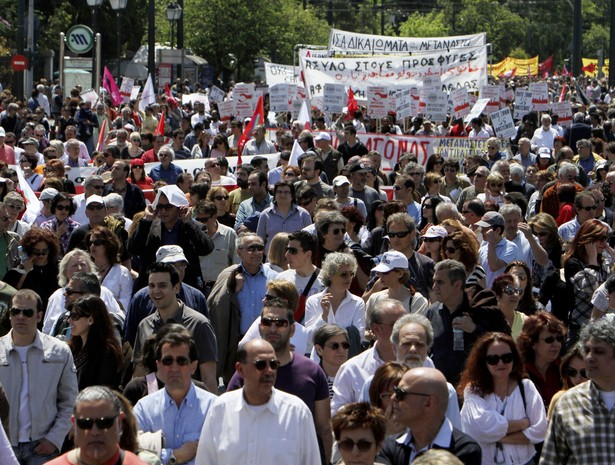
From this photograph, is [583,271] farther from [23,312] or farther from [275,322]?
[23,312]

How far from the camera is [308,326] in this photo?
366 inches

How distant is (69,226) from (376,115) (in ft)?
44.8

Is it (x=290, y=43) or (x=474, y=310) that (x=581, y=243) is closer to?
(x=474, y=310)

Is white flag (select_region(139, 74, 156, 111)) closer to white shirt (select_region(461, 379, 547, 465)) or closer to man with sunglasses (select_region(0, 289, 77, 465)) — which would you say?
man with sunglasses (select_region(0, 289, 77, 465))

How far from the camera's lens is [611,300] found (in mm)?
8836

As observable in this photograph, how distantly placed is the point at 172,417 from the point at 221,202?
6.72 meters

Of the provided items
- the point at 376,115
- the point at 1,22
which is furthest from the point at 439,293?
the point at 1,22

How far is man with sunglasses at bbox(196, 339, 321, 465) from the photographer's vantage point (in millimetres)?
6105

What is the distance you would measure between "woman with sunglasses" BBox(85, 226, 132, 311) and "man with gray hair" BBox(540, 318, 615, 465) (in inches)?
189

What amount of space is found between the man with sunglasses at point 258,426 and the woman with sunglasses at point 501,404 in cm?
122

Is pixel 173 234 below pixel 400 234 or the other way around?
below

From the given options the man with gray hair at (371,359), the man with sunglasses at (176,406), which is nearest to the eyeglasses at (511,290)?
the man with gray hair at (371,359)

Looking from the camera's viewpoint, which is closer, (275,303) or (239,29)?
(275,303)

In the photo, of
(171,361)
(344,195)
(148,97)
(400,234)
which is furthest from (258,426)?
(148,97)
